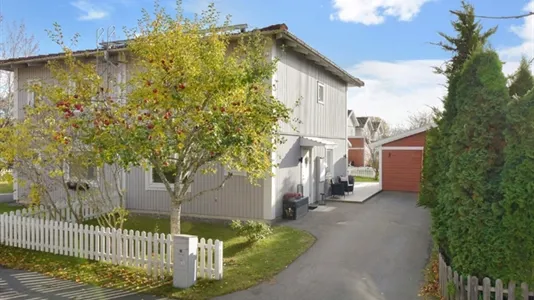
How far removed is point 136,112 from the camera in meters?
8.15

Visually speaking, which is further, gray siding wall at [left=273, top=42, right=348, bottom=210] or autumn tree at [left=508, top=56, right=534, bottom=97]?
gray siding wall at [left=273, top=42, right=348, bottom=210]

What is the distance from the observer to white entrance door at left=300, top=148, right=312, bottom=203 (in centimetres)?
1431

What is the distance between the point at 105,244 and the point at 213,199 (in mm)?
4017

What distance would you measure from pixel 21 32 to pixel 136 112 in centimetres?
2376

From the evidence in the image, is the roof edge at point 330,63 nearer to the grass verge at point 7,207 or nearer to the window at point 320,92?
the window at point 320,92

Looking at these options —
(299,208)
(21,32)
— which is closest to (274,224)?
(299,208)

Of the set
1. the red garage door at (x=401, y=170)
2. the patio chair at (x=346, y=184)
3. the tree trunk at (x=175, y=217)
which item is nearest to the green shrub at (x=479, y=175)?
the tree trunk at (x=175, y=217)

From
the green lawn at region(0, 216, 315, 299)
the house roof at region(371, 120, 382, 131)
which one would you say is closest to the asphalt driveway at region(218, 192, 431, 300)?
the green lawn at region(0, 216, 315, 299)

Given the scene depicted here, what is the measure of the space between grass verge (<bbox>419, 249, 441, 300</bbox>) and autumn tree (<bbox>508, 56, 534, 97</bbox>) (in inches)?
208

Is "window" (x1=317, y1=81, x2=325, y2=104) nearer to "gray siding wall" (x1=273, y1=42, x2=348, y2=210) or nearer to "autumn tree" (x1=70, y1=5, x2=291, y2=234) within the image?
"gray siding wall" (x1=273, y1=42, x2=348, y2=210)

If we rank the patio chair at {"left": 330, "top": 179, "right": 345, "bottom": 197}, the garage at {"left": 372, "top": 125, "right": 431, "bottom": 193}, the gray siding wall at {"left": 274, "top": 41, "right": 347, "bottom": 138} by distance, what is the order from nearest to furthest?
the gray siding wall at {"left": 274, "top": 41, "right": 347, "bottom": 138} → the patio chair at {"left": 330, "top": 179, "right": 345, "bottom": 197} → the garage at {"left": 372, "top": 125, "right": 431, "bottom": 193}

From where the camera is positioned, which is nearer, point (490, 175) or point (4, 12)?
point (490, 175)

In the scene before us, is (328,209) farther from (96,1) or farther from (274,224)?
(96,1)

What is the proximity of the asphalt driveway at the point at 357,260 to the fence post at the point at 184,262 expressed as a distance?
879 millimetres
